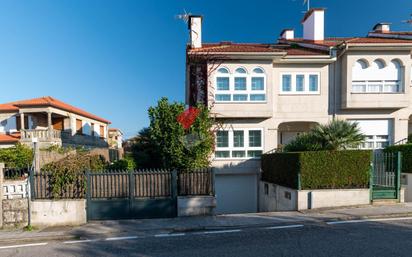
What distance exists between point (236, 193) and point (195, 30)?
10.1 meters

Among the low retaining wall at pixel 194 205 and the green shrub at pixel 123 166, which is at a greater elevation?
the green shrub at pixel 123 166

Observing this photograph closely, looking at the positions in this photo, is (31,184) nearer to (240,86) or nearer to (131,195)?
(131,195)

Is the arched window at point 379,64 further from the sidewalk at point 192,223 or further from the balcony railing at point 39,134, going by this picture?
the balcony railing at point 39,134

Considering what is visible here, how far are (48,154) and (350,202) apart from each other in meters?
13.0

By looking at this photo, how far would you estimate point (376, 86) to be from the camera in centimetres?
1405

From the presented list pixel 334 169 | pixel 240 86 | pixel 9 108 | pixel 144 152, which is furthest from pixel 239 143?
pixel 9 108

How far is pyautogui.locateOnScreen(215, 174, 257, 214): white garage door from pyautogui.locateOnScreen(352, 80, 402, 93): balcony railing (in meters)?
7.97

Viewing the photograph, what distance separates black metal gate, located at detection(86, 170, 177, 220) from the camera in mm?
8406

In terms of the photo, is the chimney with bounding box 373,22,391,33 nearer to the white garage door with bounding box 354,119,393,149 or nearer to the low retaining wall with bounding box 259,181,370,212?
the white garage door with bounding box 354,119,393,149

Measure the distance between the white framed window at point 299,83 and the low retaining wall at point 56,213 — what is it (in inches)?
467

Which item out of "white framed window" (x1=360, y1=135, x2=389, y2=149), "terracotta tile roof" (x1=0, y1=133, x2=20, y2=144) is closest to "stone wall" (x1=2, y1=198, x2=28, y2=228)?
"terracotta tile roof" (x1=0, y1=133, x2=20, y2=144)

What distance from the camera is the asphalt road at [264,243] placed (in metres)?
5.23

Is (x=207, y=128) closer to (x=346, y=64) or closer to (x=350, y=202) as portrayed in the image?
(x=350, y=202)

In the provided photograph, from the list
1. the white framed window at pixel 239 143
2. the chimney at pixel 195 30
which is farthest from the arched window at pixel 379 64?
the chimney at pixel 195 30
